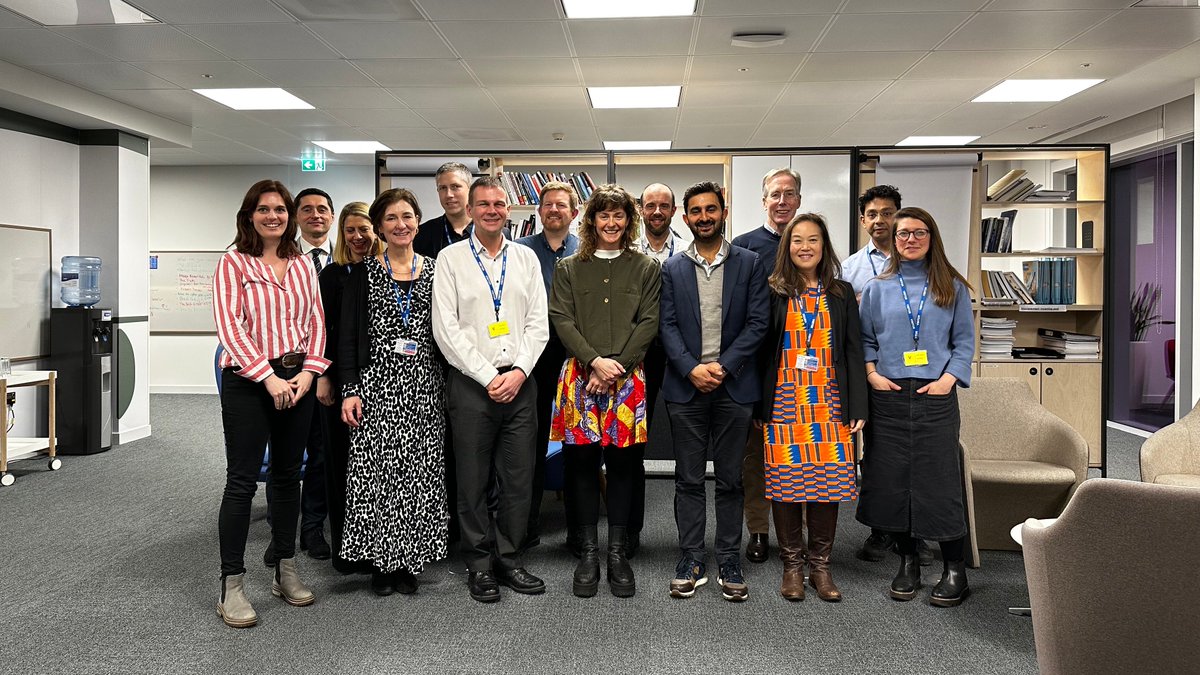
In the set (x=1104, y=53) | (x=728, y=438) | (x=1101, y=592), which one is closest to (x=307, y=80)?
(x=728, y=438)

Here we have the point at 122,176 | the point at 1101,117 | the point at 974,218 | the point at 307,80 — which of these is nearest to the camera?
the point at 974,218

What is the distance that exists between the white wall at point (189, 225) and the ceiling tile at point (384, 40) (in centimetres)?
572

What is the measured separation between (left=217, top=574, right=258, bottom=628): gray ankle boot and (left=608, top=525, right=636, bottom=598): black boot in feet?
4.31

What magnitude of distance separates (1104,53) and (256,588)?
5953 millimetres

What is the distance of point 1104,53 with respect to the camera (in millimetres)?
5453

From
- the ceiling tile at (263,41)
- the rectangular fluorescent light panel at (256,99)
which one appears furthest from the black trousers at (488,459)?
the rectangular fluorescent light panel at (256,99)

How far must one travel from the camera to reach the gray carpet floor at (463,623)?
8.56ft

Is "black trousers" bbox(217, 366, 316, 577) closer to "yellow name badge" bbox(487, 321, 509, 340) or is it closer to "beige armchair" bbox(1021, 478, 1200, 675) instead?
"yellow name badge" bbox(487, 321, 509, 340)

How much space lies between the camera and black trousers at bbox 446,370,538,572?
10.2ft

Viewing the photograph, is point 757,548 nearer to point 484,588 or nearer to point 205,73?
point 484,588

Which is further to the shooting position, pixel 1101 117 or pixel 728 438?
pixel 1101 117

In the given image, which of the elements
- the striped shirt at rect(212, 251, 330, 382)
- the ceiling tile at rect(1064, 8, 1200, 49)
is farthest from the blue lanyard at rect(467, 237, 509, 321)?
the ceiling tile at rect(1064, 8, 1200, 49)

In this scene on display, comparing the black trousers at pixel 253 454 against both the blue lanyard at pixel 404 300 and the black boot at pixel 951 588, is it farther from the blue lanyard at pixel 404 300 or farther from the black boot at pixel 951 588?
the black boot at pixel 951 588

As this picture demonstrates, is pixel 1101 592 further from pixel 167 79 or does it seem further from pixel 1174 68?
pixel 167 79
